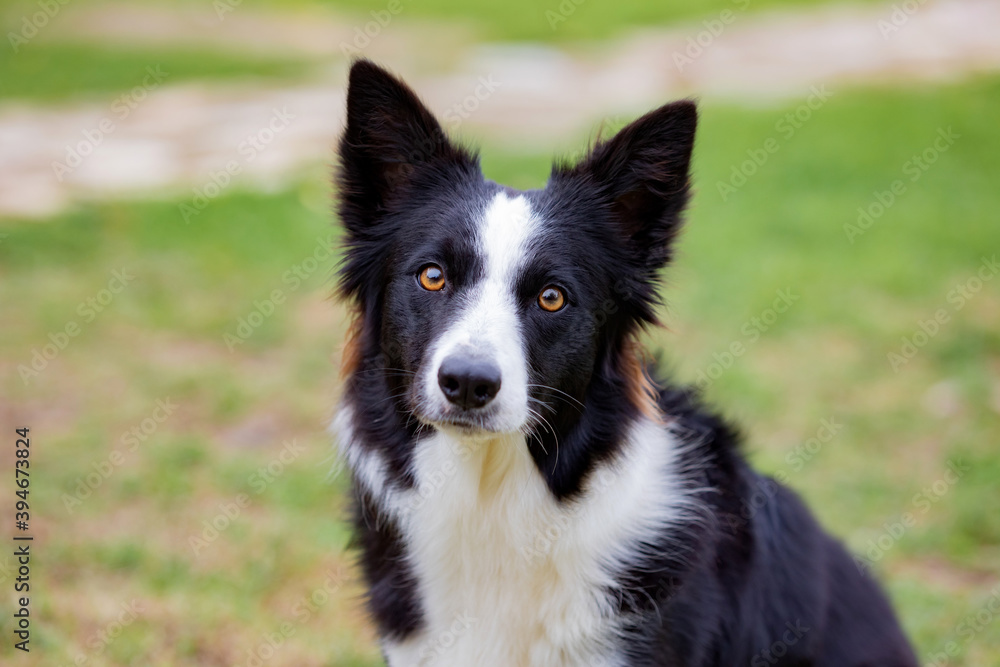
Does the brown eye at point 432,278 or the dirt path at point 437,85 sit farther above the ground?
the brown eye at point 432,278

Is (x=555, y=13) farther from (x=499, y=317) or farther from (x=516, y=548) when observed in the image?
(x=516, y=548)

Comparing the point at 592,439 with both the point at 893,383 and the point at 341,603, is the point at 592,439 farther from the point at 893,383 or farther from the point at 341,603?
the point at 893,383

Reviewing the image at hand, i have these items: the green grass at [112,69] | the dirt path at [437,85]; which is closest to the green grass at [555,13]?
the dirt path at [437,85]

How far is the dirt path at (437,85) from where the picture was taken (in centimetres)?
941

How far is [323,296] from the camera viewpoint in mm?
7586

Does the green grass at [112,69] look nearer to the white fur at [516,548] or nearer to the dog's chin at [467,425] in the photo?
the white fur at [516,548]

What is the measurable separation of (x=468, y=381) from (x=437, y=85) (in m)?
10.1

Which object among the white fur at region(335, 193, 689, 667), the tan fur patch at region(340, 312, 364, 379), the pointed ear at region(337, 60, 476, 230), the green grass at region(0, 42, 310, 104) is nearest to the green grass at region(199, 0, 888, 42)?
the green grass at region(0, 42, 310, 104)

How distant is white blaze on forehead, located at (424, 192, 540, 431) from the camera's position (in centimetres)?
272

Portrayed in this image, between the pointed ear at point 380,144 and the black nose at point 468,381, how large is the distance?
0.87 m

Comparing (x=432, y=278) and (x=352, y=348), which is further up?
(x=432, y=278)

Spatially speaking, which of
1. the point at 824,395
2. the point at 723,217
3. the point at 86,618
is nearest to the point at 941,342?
the point at 824,395

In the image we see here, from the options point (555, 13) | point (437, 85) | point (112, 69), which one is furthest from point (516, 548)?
point (555, 13)

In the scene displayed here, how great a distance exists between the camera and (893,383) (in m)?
6.56
